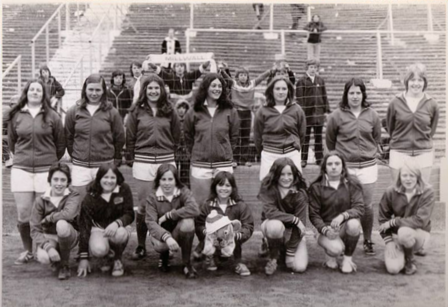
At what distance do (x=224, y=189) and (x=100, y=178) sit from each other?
61 cm

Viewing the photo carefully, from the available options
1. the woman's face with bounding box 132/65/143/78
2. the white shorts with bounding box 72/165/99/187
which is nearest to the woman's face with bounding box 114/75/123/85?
the woman's face with bounding box 132/65/143/78

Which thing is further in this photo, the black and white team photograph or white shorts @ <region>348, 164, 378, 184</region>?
white shorts @ <region>348, 164, 378, 184</region>

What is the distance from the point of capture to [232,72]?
12.8ft

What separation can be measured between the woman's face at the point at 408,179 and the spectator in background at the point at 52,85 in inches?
72.5

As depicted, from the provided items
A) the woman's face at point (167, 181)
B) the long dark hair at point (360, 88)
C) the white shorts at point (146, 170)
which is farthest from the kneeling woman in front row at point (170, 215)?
the long dark hair at point (360, 88)

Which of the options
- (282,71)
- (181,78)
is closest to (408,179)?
(282,71)

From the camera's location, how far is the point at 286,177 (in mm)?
2885

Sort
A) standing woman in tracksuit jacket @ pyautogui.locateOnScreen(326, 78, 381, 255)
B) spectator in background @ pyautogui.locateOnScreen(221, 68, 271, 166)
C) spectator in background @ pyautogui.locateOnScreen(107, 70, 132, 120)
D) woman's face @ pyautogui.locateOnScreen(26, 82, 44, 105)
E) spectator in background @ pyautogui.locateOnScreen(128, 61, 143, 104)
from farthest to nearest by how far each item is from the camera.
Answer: spectator in background @ pyautogui.locateOnScreen(221, 68, 271, 166) < spectator in background @ pyautogui.locateOnScreen(128, 61, 143, 104) < spectator in background @ pyautogui.locateOnScreen(107, 70, 132, 120) < standing woman in tracksuit jacket @ pyautogui.locateOnScreen(326, 78, 381, 255) < woman's face @ pyautogui.locateOnScreen(26, 82, 44, 105)

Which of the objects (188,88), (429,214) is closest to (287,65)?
(188,88)

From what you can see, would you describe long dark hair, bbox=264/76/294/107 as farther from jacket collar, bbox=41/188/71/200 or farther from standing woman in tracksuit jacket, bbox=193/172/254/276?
jacket collar, bbox=41/188/71/200

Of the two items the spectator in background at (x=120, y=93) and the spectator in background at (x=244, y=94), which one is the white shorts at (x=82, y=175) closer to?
the spectator in background at (x=120, y=93)

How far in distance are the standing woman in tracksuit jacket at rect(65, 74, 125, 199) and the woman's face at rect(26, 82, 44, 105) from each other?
16 centimetres

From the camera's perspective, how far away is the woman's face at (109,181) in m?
2.86

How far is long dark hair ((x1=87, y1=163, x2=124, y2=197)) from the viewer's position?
2.86 m
